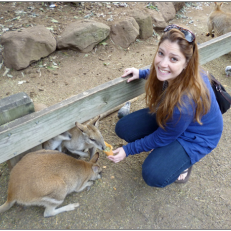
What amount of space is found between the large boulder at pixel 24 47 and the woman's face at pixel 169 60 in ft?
9.45

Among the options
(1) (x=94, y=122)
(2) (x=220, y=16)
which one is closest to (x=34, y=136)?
(1) (x=94, y=122)

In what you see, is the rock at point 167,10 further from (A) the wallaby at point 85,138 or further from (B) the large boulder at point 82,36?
(A) the wallaby at point 85,138

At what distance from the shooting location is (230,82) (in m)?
4.17

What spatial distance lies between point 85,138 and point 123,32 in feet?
10.6

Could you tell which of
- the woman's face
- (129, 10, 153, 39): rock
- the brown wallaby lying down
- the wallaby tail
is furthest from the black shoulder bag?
(129, 10, 153, 39): rock

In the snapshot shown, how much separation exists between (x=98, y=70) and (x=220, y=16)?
370 cm

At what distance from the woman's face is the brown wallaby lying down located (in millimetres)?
1280

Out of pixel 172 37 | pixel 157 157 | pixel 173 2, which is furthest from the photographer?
pixel 173 2

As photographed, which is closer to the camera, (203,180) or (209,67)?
(203,180)

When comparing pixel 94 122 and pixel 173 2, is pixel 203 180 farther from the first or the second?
pixel 173 2

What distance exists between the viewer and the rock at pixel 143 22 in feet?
17.1

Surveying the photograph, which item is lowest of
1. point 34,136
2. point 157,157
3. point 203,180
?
point 203,180

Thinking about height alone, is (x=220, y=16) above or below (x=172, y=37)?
below

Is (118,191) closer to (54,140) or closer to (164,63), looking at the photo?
(54,140)
